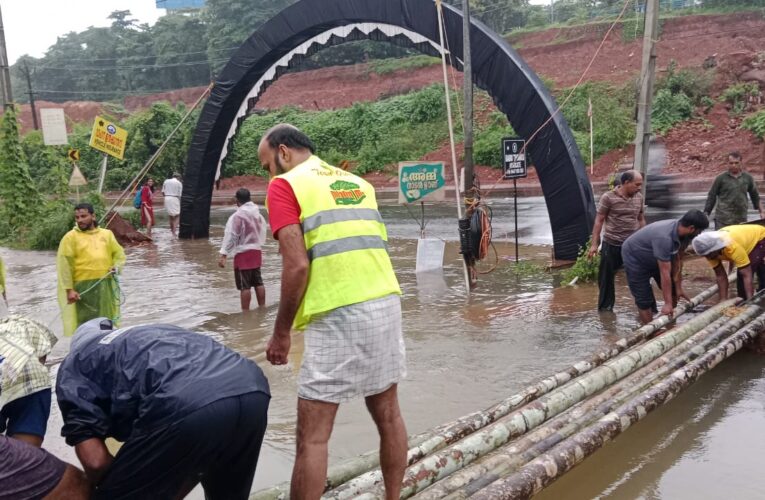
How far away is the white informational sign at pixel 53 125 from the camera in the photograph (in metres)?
15.9

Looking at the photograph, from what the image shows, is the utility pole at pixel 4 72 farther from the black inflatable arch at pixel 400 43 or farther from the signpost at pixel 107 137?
the black inflatable arch at pixel 400 43

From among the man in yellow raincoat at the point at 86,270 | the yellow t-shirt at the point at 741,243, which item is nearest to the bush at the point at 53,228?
the man in yellow raincoat at the point at 86,270

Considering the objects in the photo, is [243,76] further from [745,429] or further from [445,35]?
[745,429]

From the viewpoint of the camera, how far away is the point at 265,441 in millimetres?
4980

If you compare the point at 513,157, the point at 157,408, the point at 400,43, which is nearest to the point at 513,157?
the point at 513,157

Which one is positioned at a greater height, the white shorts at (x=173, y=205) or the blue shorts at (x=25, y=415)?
the white shorts at (x=173, y=205)

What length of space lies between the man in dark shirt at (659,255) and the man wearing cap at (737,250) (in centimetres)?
14

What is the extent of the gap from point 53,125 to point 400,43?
8.85 m

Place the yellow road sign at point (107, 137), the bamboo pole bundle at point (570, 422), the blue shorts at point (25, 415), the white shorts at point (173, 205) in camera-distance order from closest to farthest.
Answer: the blue shorts at point (25, 415) → the bamboo pole bundle at point (570, 422) → the yellow road sign at point (107, 137) → the white shorts at point (173, 205)

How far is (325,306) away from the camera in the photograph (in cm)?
296

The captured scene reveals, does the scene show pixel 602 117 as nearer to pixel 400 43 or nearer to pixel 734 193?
pixel 400 43

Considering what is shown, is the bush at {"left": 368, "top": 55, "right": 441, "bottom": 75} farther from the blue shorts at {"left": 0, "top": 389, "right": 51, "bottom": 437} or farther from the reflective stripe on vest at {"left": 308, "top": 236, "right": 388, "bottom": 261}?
the blue shorts at {"left": 0, "top": 389, "right": 51, "bottom": 437}

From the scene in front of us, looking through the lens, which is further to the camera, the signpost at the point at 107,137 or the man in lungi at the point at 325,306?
the signpost at the point at 107,137

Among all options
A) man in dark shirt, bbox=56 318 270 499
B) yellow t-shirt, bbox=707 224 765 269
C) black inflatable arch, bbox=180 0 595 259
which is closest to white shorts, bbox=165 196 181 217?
black inflatable arch, bbox=180 0 595 259
